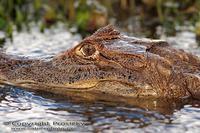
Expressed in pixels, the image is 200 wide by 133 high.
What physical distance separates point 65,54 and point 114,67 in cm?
70

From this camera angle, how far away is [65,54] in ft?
22.3

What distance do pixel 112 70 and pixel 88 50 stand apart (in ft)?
1.51

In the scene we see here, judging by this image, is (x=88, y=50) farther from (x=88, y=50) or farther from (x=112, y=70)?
(x=112, y=70)

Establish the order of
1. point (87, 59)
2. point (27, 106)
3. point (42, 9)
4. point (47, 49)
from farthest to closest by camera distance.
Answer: point (42, 9) < point (47, 49) < point (87, 59) < point (27, 106)

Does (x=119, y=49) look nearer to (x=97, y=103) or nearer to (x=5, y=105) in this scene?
(x=97, y=103)

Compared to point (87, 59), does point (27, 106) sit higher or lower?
lower

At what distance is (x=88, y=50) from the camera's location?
6.74m

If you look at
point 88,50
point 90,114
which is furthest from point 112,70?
point 90,114

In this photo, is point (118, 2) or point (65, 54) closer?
point (65, 54)

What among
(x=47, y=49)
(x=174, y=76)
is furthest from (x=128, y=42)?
(x=47, y=49)

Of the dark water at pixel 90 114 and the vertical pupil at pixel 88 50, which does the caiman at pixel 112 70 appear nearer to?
the vertical pupil at pixel 88 50

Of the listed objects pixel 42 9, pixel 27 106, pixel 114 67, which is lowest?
pixel 27 106

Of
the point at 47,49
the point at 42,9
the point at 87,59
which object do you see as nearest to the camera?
the point at 87,59

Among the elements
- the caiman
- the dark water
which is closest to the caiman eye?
the caiman
